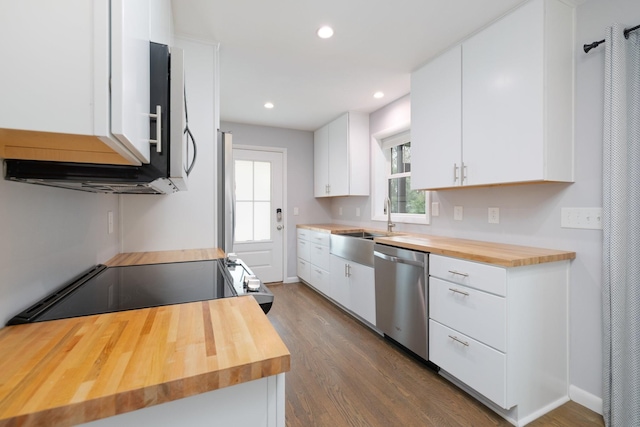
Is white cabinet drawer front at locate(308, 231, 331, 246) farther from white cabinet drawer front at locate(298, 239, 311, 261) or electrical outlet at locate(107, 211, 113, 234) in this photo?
electrical outlet at locate(107, 211, 113, 234)

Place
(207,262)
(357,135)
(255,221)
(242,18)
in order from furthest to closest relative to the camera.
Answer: (255,221) < (357,135) < (242,18) < (207,262)

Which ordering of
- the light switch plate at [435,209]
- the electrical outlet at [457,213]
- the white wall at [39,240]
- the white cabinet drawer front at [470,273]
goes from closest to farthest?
the white wall at [39,240] → the white cabinet drawer front at [470,273] → the electrical outlet at [457,213] → the light switch plate at [435,209]

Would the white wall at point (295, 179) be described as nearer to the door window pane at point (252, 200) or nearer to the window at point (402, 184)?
the door window pane at point (252, 200)

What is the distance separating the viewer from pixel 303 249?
4.33 metres

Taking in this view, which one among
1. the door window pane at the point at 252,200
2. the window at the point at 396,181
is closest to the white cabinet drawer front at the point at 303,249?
the door window pane at the point at 252,200

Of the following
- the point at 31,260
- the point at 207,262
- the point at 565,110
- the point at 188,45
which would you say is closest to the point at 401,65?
the point at 565,110

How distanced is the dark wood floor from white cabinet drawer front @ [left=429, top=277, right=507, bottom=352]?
1.42 feet

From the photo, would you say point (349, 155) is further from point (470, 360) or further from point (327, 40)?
point (470, 360)

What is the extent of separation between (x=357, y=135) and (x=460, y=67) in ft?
5.59

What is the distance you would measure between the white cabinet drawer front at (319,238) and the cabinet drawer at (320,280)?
0.35 meters

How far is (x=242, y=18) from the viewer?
1925 mm

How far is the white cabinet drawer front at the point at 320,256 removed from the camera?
3582 millimetres

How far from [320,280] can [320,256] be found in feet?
1.03

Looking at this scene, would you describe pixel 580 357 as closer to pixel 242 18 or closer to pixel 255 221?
pixel 242 18
